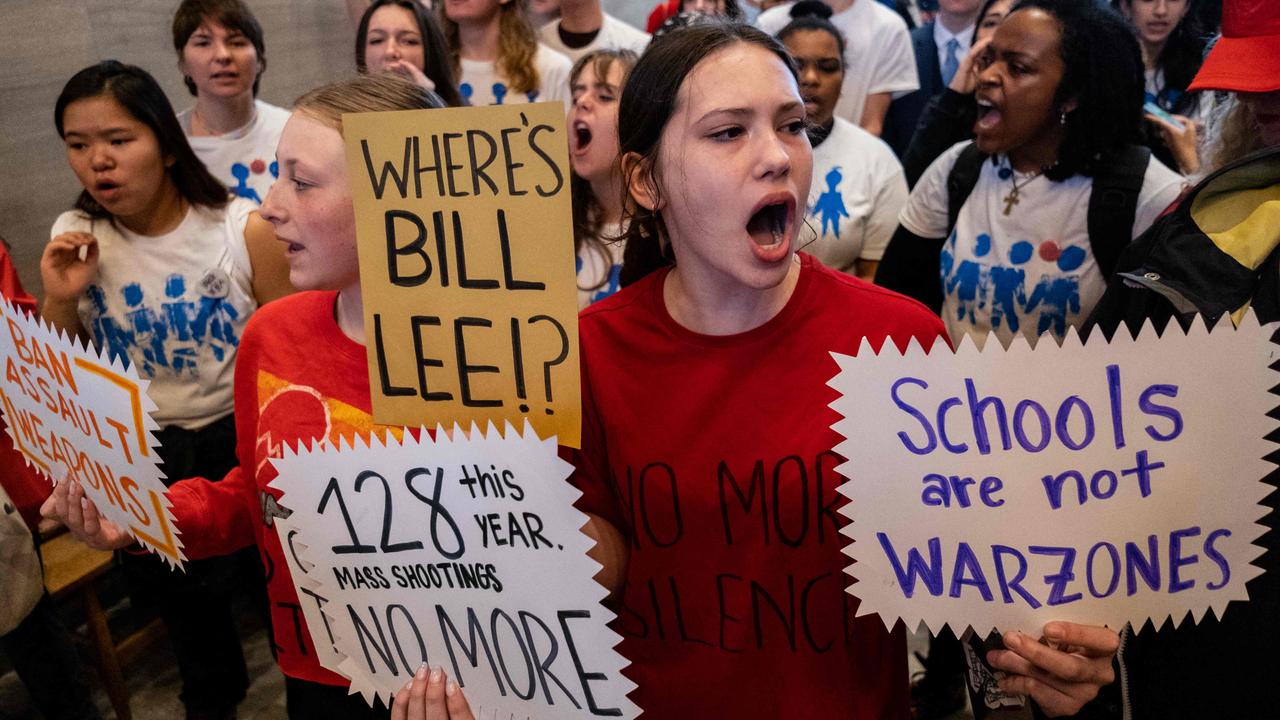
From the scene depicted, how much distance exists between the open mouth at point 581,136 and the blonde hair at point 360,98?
0.97 m

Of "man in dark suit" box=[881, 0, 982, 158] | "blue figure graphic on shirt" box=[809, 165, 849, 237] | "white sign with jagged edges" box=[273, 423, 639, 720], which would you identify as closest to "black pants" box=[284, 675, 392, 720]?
"white sign with jagged edges" box=[273, 423, 639, 720]

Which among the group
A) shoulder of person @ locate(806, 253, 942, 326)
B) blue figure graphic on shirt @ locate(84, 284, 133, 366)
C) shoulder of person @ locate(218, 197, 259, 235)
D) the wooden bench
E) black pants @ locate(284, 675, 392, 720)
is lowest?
the wooden bench

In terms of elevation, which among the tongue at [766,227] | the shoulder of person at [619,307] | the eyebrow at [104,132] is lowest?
the shoulder of person at [619,307]

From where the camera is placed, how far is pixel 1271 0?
1.31 m

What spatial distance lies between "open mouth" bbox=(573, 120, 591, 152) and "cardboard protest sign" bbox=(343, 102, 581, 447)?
4.63ft

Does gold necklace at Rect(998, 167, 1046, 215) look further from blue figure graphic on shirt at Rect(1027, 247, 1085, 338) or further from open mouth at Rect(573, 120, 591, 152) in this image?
open mouth at Rect(573, 120, 591, 152)

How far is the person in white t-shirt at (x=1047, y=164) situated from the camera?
7.05 feet

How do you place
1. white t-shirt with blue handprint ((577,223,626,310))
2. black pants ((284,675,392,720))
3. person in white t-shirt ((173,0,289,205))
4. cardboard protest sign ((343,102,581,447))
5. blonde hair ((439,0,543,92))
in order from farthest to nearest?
blonde hair ((439,0,543,92)) < person in white t-shirt ((173,0,289,205)) < white t-shirt with blue handprint ((577,223,626,310)) < black pants ((284,675,392,720)) < cardboard protest sign ((343,102,581,447))

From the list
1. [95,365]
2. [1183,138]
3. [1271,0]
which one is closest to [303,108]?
[95,365]

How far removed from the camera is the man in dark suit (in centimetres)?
393

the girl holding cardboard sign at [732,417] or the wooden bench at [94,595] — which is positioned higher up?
the girl holding cardboard sign at [732,417]

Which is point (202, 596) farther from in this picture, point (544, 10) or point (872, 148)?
point (544, 10)

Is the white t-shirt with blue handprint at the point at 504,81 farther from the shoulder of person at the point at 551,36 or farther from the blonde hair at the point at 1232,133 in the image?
the blonde hair at the point at 1232,133

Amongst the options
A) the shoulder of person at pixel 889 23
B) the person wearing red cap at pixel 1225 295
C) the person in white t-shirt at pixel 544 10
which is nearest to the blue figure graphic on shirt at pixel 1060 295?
the person wearing red cap at pixel 1225 295
